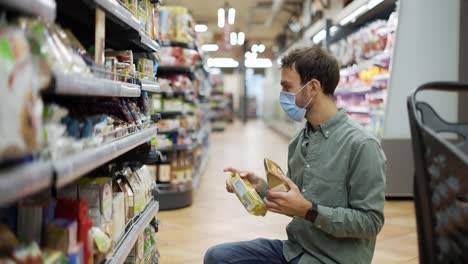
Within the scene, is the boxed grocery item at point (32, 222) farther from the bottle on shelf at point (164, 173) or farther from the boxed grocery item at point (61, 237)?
the bottle on shelf at point (164, 173)

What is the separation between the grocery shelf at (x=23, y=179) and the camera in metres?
0.95

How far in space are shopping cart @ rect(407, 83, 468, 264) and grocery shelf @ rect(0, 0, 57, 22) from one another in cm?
96

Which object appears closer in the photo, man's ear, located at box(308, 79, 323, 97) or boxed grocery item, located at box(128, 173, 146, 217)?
man's ear, located at box(308, 79, 323, 97)

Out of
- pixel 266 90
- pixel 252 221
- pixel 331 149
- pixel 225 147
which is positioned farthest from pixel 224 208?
pixel 266 90

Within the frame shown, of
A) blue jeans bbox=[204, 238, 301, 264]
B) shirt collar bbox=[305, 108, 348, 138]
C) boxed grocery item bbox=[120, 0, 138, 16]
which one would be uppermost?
boxed grocery item bbox=[120, 0, 138, 16]

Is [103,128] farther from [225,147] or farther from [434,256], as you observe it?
[225,147]

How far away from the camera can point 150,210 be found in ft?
9.26

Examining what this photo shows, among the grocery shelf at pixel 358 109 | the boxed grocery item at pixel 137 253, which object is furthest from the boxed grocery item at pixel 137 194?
the grocery shelf at pixel 358 109

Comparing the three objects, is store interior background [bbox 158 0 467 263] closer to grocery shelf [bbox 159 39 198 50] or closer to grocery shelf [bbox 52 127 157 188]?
grocery shelf [bbox 159 39 198 50]

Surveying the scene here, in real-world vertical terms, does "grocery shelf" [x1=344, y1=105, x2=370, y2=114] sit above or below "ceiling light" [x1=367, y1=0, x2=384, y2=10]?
below

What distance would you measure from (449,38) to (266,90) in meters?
18.4

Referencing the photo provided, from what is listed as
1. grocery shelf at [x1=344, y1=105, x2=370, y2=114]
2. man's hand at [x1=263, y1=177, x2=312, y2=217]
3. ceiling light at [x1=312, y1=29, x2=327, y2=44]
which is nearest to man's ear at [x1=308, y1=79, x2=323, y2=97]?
man's hand at [x1=263, y1=177, x2=312, y2=217]

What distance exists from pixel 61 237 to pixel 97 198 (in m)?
0.39

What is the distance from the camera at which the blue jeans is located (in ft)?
7.08
